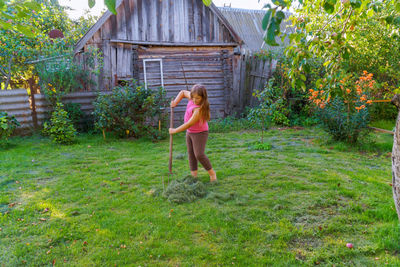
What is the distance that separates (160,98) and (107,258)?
5.80 m

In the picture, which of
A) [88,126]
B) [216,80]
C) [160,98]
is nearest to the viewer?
[160,98]

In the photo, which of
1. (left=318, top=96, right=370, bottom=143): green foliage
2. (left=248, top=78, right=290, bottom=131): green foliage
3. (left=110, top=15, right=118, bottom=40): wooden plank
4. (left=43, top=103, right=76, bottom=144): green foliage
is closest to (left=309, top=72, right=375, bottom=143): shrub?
(left=318, top=96, right=370, bottom=143): green foliage

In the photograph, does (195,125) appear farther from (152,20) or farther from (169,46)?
(152,20)

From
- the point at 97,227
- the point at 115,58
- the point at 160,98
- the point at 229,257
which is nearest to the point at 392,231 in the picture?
the point at 229,257

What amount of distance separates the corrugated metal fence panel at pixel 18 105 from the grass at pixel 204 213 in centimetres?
230

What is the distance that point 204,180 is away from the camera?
15.9 feet

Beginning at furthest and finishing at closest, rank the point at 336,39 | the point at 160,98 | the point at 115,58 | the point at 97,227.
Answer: the point at 115,58 → the point at 160,98 → the point at 97,227 → the point at 336,39

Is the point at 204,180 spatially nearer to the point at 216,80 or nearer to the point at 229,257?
the point at 229,257

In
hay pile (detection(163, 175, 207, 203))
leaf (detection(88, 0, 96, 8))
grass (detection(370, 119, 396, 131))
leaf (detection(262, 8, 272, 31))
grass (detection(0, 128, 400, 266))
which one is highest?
leaf (detection(88, 0, 96, 8))

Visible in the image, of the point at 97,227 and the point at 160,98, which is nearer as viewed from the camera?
the point at 97,227

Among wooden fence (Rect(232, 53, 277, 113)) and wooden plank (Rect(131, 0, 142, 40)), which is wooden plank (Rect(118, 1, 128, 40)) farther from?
wooden fence (Rect(232, 53, 277, 113))

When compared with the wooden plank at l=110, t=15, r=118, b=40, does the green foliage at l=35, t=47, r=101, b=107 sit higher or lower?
lower

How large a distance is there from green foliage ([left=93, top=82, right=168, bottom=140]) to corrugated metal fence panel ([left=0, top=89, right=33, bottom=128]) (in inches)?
82.3

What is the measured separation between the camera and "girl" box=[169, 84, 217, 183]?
14.4ft
